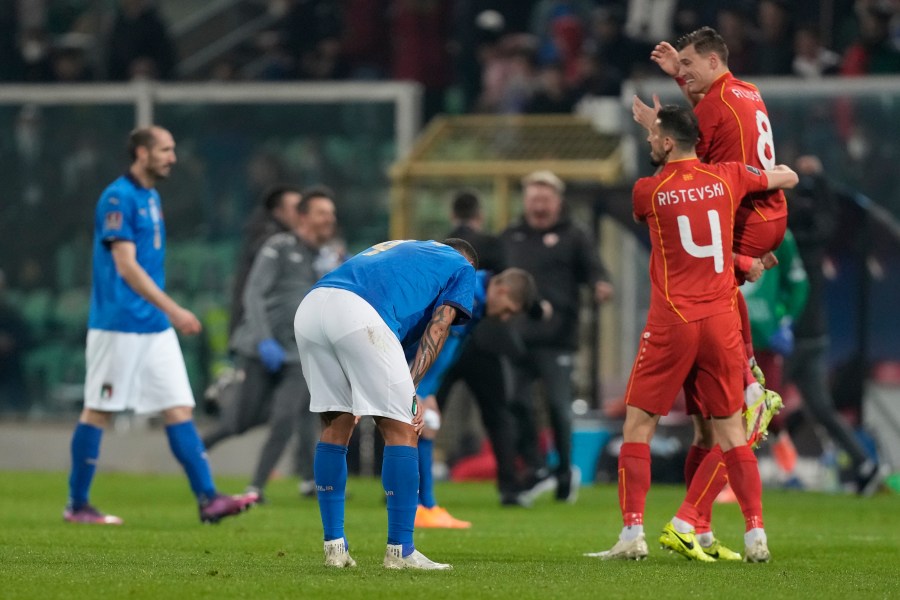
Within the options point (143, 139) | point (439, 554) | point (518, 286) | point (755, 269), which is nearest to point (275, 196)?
point (143, 139)

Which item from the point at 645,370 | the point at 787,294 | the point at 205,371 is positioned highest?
the point at 645,370

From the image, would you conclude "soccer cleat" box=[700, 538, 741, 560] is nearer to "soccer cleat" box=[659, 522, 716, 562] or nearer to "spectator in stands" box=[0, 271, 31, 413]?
"soccer cleat" box=[659, 522, 716, 562]

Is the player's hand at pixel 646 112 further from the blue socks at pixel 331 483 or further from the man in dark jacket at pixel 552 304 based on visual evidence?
the man in dark jacket at pixel 552 304

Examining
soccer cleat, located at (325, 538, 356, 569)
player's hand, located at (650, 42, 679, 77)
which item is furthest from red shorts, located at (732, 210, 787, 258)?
soccer cleat, located at (325, 538, 356, 569)

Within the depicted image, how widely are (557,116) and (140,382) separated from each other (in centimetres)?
826

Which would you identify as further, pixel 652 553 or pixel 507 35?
pixel 507 35

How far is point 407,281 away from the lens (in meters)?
7.79

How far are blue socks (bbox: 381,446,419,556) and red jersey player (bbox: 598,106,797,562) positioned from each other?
1254 millimetres

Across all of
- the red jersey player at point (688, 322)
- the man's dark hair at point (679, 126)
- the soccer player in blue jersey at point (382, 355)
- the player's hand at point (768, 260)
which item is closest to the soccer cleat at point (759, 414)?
the red jersey player at point (688, 322)

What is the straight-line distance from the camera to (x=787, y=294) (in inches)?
574

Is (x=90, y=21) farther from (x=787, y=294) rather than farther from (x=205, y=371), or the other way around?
(x=787, y=294)

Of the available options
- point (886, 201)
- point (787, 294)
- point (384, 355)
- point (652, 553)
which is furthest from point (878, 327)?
point (384, 355)

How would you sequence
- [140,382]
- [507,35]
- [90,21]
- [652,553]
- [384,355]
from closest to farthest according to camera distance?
[384,355]
[652,553]
[140,382]
[507,35]
[90,21]

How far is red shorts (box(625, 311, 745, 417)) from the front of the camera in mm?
8500
